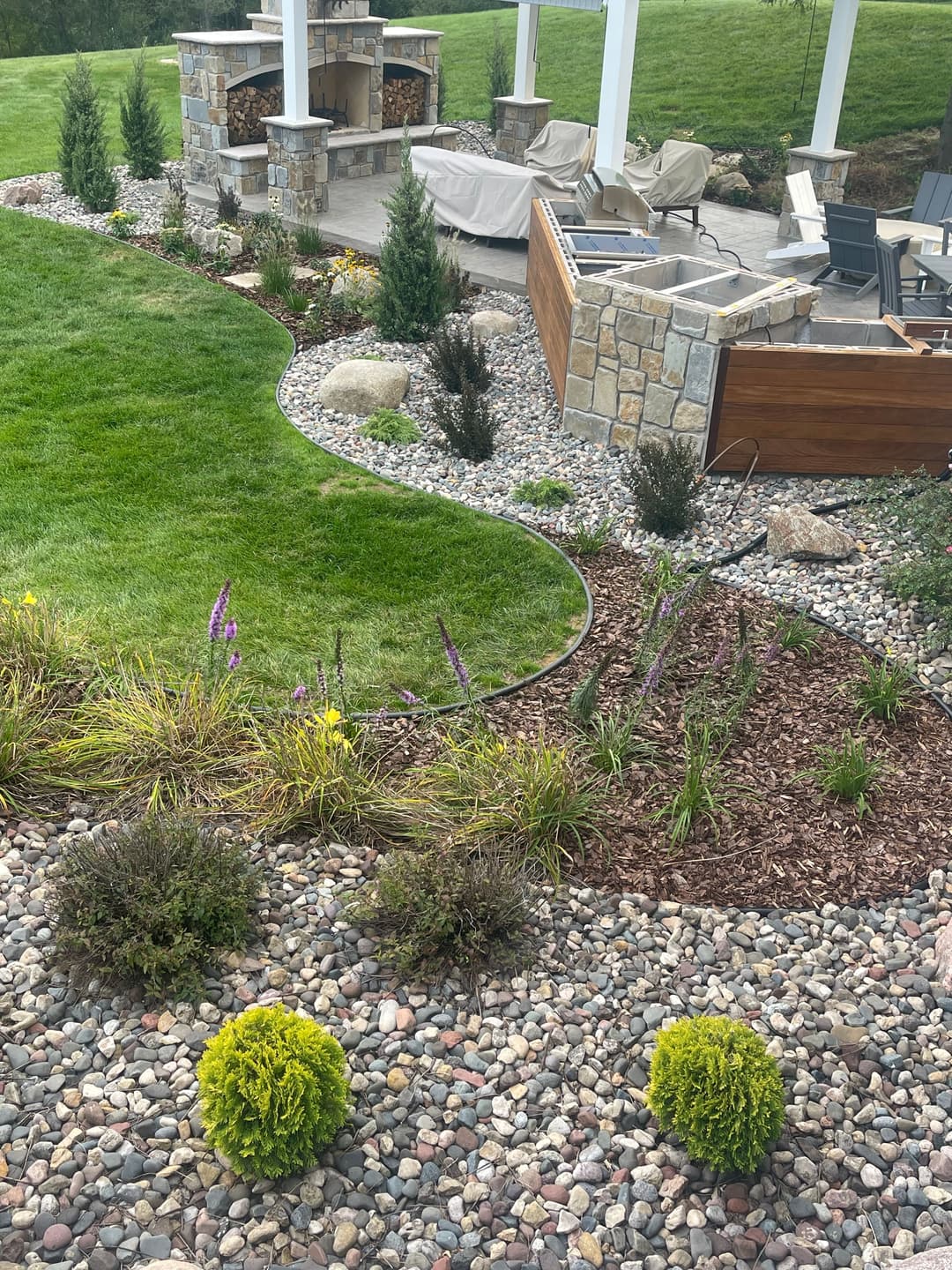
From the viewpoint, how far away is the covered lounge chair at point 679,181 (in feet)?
40.8

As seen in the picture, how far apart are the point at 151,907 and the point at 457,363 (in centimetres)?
536

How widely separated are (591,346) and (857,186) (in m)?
10.7

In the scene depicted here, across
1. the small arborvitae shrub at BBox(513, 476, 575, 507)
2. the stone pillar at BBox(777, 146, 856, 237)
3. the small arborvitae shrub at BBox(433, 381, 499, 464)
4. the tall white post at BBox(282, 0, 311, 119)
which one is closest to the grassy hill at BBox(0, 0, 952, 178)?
the tall white post at BBox(282, 0, 311, 119)

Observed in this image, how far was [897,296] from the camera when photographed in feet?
27.7

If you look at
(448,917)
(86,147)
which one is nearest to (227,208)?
(86,147)

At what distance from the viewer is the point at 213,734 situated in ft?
15.0

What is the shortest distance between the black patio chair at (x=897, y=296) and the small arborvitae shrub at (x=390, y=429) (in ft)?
11.9

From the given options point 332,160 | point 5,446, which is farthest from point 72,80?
point 5,446

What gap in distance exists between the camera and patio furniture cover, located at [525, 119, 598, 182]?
45.8 feet

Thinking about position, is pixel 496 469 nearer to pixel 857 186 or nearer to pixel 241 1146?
pixel 241 1146

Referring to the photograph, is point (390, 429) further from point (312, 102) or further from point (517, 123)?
point (517, 123)

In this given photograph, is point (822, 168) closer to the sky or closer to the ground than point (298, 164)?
closer to the sky

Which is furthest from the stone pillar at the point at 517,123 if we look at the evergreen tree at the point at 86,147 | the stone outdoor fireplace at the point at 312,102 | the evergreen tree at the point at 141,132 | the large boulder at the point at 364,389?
the large boulder at the point at 364,389

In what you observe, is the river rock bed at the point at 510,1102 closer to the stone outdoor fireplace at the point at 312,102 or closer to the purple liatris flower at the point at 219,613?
the purple liatris flower at the point at 219,613
